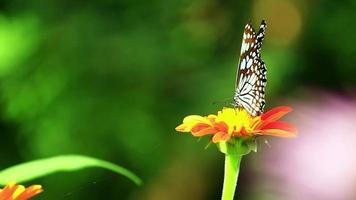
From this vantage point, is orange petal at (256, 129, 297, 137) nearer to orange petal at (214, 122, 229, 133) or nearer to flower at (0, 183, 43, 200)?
orange petal at (214, 122, 229, 133)

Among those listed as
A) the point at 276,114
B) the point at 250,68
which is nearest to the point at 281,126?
the point at 276,114

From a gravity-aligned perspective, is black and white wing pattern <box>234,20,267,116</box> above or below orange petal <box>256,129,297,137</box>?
above

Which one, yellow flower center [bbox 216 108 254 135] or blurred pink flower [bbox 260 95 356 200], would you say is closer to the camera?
yellow flower center [bbox 216 108 254 135]

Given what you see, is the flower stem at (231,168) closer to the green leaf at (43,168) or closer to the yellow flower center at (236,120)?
the yellow flower center at (236,120)

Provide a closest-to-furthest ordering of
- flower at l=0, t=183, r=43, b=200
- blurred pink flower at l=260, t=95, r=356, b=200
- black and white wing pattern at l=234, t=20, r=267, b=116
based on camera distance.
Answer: flower at l=0, t=183, r=43, b=200, black and white wing pattern at l=234, t=20, r=267, b=116, blurred pink flower at l=260, t=95, r=356, b=200

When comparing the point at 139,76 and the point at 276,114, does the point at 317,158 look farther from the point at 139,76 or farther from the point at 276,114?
the point at 276,114

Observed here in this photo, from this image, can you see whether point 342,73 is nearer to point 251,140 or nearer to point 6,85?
point 6,85

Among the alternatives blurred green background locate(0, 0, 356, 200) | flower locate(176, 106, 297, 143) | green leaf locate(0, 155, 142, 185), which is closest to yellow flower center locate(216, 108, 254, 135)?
flower locate(176, 106, 297, 143)

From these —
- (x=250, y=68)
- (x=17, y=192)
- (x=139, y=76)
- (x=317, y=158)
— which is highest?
(x=139, y=76)
